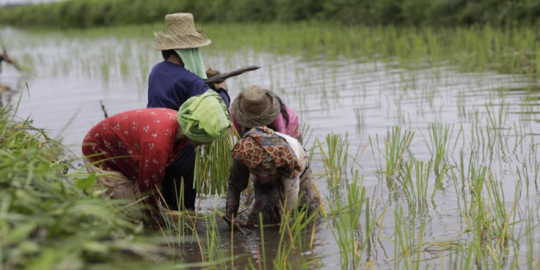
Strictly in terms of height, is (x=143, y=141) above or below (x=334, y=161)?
above

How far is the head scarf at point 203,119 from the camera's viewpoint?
3441mm

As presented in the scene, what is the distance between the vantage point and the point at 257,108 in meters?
4.41

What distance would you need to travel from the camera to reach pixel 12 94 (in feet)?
38.3

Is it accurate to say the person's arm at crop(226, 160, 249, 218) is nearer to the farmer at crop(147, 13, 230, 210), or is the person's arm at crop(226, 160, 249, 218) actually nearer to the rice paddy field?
the rice paddy field

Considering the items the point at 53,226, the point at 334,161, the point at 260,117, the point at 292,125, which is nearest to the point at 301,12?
the point at 334,161

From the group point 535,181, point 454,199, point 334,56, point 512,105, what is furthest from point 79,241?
point 334,56

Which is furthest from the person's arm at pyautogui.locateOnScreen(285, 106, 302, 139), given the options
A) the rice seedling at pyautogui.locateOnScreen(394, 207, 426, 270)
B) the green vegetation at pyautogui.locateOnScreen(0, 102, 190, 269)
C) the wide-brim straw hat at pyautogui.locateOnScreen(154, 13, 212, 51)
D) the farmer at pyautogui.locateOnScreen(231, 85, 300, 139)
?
the green vegetation at pyautogui.locateOnScreen(0, 102, 190, 269)

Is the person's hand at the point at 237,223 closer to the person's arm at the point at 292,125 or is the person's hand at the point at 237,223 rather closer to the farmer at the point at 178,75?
the farmer at the point at 178,75

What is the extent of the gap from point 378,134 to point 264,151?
3003 mm

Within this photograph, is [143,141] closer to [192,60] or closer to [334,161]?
[192,60]

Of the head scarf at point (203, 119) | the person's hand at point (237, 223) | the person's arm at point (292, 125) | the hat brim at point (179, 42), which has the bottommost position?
the person's hand at point (237, 223)

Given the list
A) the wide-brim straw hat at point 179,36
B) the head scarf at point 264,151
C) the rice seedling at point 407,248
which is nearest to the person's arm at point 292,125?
the wide-brim straw hat at point 179,36

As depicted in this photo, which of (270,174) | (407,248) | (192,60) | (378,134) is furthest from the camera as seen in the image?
(378,134)

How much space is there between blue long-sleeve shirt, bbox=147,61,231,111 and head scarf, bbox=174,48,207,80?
54 millimetres
